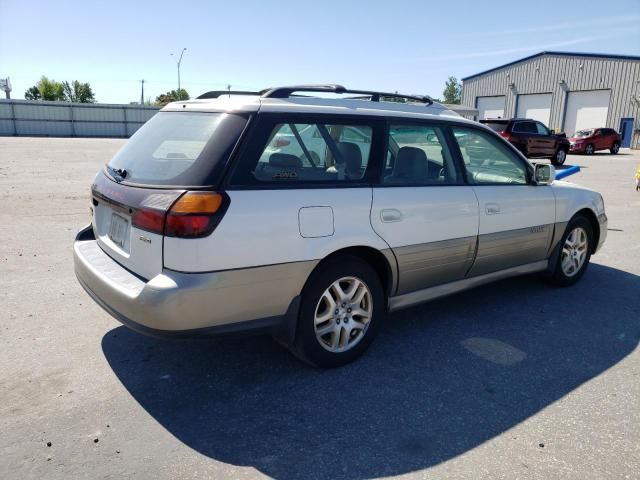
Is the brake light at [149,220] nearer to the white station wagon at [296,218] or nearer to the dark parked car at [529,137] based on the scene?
the white station wagon at [296,218]

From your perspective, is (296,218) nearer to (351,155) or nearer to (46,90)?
(351,155)

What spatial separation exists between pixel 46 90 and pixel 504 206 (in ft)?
322

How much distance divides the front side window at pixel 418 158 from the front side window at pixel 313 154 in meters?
0.24

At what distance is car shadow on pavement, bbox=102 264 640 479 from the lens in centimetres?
264

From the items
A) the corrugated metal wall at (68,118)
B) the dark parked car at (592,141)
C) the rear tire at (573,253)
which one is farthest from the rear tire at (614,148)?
the corrugated metal wall at (68,118)

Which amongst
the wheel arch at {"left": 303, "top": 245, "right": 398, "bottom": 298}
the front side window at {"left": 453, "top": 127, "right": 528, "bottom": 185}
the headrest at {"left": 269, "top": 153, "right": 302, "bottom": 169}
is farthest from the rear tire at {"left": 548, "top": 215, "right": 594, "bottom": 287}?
the headrest at {"left": 269, "top": 153, "right": 302, "bottom": 169}

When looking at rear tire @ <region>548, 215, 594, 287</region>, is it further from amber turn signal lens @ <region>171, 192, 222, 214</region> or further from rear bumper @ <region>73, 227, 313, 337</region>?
amber turn signal lens @ <region>171, 192, 222, 214</region>

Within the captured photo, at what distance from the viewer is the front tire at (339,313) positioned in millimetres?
3229

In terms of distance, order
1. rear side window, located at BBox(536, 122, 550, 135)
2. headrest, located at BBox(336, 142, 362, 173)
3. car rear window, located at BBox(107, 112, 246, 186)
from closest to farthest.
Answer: car rear window, located at BBox(107, 112, 246, 186)
headrest, located at BBox(336, 142, 362, 173)
rear side window, located at BBox(536, 122, 550, 135)

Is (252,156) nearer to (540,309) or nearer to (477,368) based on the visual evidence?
(477,368)

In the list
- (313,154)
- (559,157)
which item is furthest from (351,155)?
(559,157)

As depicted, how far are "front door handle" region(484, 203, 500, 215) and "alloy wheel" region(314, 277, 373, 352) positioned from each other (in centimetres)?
137

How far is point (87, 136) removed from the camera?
43.6m

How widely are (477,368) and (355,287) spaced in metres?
1.02
